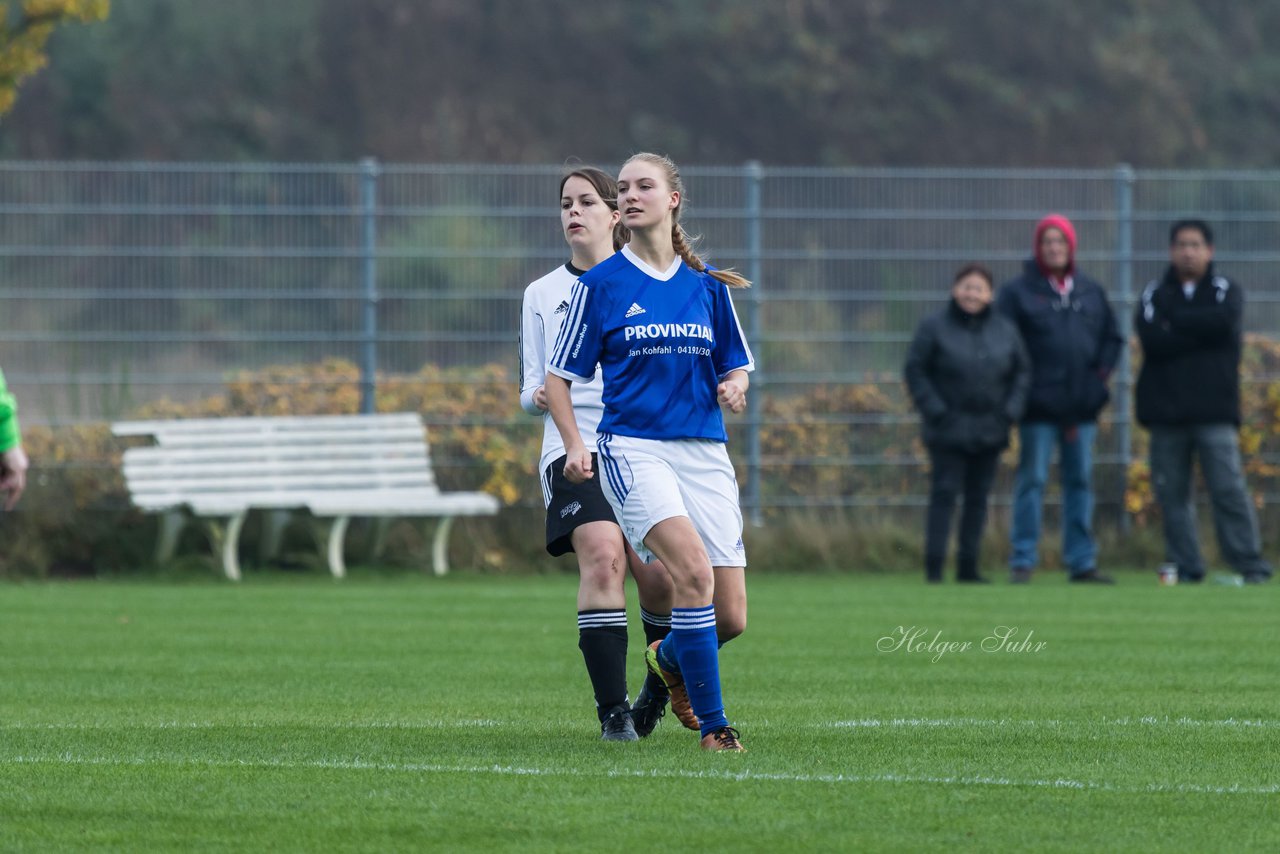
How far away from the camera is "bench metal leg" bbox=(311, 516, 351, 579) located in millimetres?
15422

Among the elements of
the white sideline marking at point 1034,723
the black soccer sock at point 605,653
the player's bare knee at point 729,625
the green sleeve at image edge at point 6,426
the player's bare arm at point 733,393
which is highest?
the player's bare arm at point 733,393

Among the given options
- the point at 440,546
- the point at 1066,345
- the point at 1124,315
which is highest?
the point at 1124,315

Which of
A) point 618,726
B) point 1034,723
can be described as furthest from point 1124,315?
point 618,726

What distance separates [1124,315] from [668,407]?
36.0ft

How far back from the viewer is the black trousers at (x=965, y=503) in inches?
582

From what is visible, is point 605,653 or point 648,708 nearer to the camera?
point 605,653

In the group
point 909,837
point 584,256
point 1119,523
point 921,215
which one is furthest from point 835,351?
point 909,837

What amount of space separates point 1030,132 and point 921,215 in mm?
28170

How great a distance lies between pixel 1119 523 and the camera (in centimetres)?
1669

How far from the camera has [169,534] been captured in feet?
51.0

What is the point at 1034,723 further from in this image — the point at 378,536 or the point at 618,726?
the point at 378,536

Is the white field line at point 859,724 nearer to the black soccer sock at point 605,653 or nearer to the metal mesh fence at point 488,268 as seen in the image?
the black soccer sock at point 605,653

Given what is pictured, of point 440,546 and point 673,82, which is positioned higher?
point 673,82

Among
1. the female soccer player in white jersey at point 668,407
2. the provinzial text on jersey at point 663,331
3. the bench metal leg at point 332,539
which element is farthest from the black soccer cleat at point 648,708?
the bench metal leg at point 332,539
